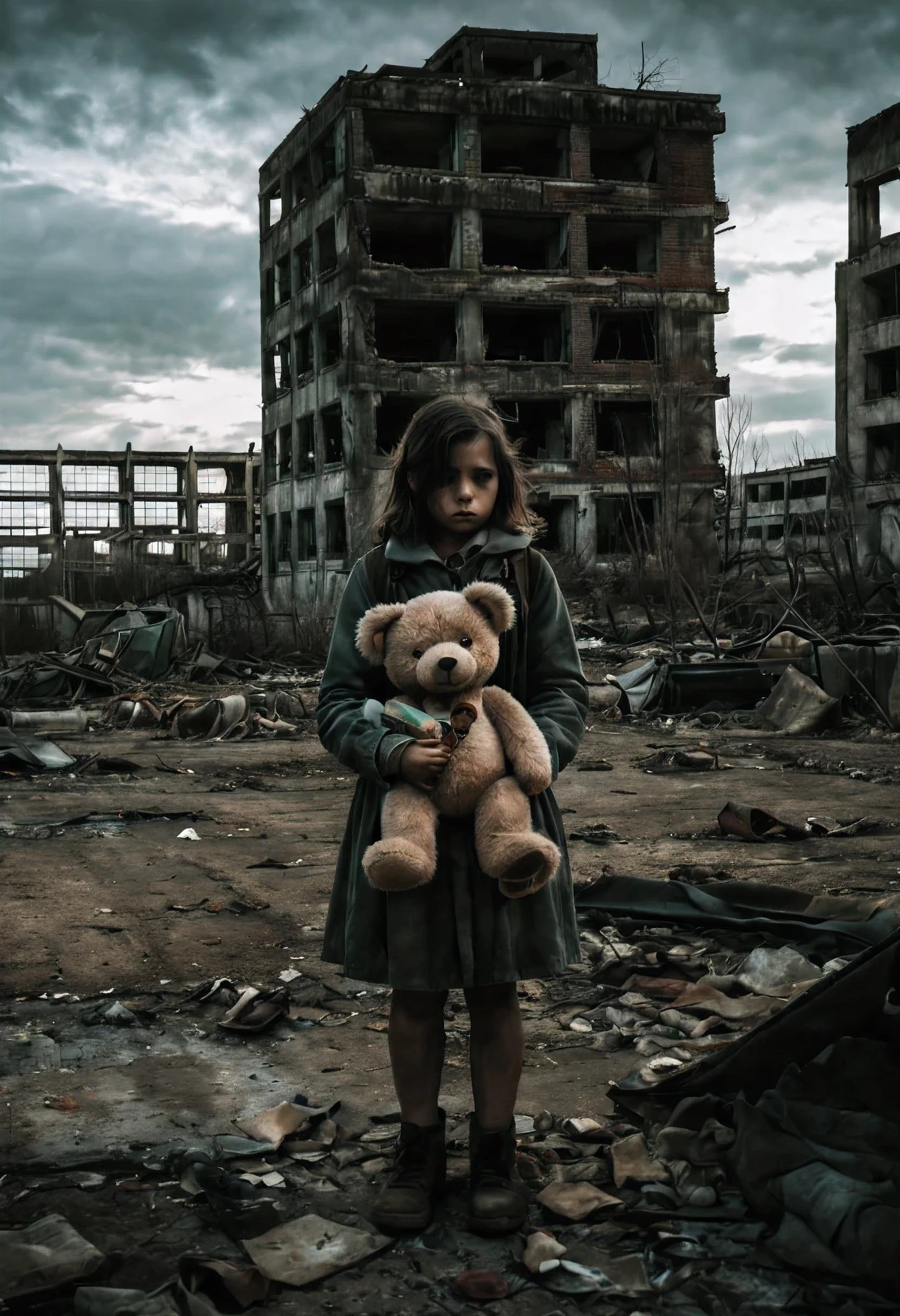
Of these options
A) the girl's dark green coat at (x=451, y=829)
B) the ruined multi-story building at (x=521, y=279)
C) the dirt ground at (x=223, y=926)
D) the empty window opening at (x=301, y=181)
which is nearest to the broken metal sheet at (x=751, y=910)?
the dirt ground at (x=223, y=926)

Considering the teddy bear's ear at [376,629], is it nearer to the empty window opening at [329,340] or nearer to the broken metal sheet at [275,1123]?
the broken metal sheet at [275,1123]

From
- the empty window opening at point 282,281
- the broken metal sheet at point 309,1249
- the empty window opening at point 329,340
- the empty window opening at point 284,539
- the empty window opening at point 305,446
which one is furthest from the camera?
the empty window opening at point 282,281

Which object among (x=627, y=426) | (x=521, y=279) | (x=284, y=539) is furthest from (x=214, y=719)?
(x=284, y=539)

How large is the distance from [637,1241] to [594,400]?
31.8 meters

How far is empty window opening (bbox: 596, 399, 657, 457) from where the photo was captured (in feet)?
112

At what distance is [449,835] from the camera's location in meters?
2.64

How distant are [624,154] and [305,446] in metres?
12.4

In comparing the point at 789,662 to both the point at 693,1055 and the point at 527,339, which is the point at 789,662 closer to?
the point at 693,1055

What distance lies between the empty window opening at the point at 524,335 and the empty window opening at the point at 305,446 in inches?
229

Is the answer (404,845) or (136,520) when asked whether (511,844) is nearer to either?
(404,845)

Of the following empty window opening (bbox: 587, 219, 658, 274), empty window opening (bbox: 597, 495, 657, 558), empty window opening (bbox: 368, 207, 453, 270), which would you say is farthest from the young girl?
empty window opening (bbox: 587, 219, 658, 274)

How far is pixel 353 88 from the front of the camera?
31.8 metres

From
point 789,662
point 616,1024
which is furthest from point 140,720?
point 616,1024

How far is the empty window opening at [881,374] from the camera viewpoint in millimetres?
34531
